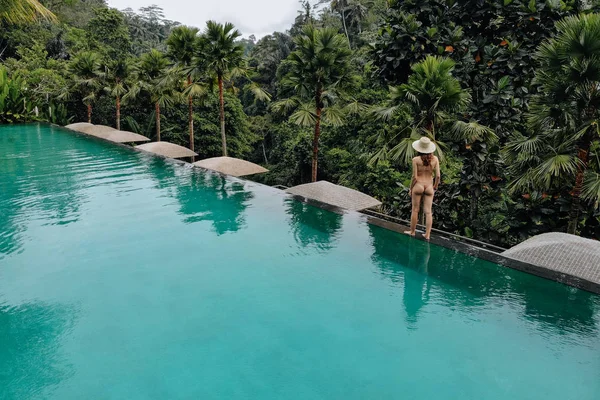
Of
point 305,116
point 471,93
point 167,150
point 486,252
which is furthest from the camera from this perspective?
point 167,150

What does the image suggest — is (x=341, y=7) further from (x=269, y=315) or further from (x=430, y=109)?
(x=269, y=315)

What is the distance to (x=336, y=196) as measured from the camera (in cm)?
970

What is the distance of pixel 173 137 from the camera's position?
27609mm

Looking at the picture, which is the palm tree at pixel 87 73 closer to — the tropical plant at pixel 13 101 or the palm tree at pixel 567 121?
the tropical plant at pixel 13 101

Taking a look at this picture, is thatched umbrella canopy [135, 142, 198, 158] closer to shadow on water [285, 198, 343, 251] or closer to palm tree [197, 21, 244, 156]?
palm tree [197, 21, 244, 156]

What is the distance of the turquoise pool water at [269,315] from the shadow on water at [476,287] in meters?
0.03

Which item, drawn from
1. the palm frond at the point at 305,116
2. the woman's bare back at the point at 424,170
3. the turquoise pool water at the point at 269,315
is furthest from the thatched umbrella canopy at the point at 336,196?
the palm frond at the point at 305,116

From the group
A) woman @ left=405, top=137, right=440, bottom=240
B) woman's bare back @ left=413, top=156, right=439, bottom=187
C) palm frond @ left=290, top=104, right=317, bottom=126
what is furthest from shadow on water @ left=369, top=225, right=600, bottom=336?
palm frond @ left=290, top=104, right=317, bottom=126

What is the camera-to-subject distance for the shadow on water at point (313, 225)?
782 centimetres

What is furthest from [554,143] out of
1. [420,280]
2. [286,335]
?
[286,335]

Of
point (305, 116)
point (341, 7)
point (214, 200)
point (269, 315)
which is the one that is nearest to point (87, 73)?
point (305, 116)

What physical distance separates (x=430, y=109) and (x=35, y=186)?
1014 centimetres

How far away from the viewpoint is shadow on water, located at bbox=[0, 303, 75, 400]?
4.01 m

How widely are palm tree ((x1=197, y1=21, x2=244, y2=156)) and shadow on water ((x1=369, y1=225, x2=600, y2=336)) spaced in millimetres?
11833
